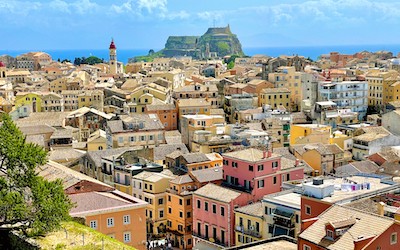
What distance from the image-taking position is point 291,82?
74.8 metres

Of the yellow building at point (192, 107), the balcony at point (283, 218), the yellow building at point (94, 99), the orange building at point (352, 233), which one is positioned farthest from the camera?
the yellow building at point (94, 99)

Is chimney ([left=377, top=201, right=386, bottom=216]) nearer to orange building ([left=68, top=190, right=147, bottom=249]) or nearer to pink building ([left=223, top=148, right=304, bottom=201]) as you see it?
pink building ([left=223, top=148, right=304, bottom=201])

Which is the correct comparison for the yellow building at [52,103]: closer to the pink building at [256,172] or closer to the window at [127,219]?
the pink building at [256,172]

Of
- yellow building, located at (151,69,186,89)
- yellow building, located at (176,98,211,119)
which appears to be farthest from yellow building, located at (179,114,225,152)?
yellow building, located at (151,69,186,89)

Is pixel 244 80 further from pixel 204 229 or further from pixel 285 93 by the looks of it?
pixel 204 229

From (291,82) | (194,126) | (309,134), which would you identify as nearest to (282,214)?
(309,134)

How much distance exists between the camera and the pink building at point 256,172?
37.8 m

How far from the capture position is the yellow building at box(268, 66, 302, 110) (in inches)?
2923

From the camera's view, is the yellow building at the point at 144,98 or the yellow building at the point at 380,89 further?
the yellow building at the point at 380,89

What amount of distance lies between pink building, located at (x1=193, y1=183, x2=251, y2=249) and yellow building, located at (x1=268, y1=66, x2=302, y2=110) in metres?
37.5

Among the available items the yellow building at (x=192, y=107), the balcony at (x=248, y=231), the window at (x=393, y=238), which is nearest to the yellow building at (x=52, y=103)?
the yellow building at (x=192, y=107)

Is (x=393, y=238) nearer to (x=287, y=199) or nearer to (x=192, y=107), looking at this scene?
(x=287, y=199)

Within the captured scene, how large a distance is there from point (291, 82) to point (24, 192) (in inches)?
2148

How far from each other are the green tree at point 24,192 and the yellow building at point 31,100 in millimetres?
52681
